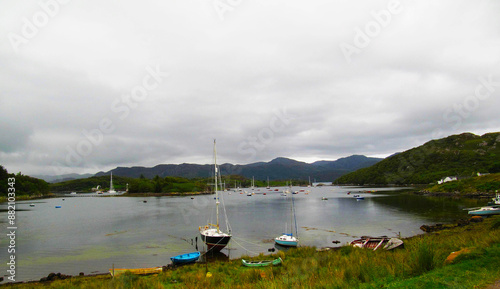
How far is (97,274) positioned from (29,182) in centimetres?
20812

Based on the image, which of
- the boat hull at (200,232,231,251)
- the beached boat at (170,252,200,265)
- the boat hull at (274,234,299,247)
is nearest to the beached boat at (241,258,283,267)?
the beached boat at (170,252,200,265)

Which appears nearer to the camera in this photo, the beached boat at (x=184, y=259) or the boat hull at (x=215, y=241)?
the beached boat at (x=184, y=259)

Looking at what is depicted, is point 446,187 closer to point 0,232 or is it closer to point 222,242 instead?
point 222,242

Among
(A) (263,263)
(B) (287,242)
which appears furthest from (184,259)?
(B) (287,242)

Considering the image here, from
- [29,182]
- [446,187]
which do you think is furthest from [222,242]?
[29,182]

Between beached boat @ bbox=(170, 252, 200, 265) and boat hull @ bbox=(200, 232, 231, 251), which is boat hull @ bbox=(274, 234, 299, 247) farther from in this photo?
beached boat @ bbox=(170, 252, 200, 265)

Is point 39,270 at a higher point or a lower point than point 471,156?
lower

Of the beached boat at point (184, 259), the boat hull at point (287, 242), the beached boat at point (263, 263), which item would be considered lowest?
the boat hull at point (287, 242)

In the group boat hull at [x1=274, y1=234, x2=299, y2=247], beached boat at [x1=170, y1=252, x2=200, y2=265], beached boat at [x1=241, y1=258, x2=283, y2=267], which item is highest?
beached boat at [x1=241, y1=258, x2=283, y2=267]

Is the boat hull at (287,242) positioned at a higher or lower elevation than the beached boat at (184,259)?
lower

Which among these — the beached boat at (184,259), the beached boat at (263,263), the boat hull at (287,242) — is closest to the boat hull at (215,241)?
the beached boat at (184,259)

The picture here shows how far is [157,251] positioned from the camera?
34.2 meters

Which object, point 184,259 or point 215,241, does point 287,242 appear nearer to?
point 215,241

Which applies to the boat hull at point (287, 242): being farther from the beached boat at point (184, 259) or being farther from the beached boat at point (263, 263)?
the beached boat at point (263, 263)
